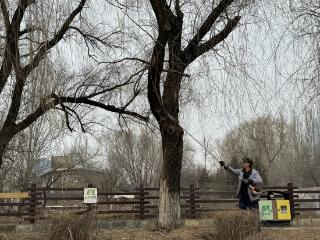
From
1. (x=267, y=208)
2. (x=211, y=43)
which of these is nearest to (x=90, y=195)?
(x=267, y=208)

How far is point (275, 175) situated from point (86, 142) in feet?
99.9

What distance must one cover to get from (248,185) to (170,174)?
5.22 ft

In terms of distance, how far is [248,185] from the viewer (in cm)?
932

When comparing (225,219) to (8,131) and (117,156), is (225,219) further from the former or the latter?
(117,156)

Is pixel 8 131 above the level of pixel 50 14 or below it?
below

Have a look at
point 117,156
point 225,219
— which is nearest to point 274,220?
point 225,219

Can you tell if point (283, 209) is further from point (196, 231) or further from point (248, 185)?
point (196, 231)

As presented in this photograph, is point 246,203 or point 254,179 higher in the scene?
point 254,179

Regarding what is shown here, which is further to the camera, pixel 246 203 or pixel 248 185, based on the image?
pixel 246 203

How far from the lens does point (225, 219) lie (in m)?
6.98

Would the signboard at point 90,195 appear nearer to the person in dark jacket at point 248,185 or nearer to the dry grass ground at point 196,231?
the person in dark jacket at point 248,185

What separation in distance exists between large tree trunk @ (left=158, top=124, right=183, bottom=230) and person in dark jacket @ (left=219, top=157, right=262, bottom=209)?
41.8 inches

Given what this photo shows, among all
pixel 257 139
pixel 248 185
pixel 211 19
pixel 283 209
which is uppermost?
pixel 211 19

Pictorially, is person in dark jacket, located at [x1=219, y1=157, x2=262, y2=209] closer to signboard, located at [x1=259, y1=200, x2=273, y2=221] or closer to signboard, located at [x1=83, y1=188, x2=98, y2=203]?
signboard, located at [x1=259, y1=200, x2=273, y2=221]
